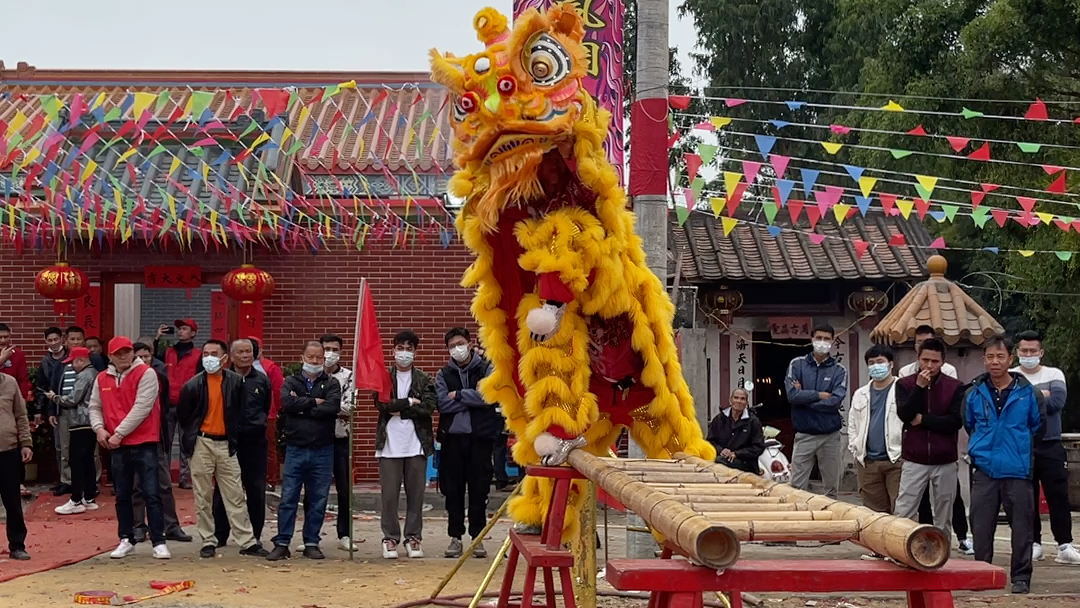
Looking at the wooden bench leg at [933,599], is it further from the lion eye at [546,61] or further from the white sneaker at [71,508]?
the white sneaker at [71,508]

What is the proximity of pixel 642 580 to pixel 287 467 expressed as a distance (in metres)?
6.76

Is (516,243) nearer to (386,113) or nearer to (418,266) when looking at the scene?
(418,266)

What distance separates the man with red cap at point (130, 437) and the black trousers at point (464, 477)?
213cm

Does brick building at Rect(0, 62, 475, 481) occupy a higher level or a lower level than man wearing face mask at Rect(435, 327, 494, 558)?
higher

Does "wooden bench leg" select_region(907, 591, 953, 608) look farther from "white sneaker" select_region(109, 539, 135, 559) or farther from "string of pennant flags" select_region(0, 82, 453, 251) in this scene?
"string of pennant flags" select_region(0, 82, 453, 251)

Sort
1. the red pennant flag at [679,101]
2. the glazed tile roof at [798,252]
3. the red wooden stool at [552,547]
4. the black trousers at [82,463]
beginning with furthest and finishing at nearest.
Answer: the glazed tile roof at [798,252] < the black trousers at [82,463] < the red pennant flag at [679,101] < the red wooden stool at [552,547]

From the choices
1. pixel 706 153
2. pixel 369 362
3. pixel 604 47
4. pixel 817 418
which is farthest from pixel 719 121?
pixel 369 362

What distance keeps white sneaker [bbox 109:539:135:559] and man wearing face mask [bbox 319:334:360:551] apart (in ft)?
5.20

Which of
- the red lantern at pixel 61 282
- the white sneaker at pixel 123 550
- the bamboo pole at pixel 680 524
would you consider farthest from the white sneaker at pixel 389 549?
the red lantern at pixel 61 282

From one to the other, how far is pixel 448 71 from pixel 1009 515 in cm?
465

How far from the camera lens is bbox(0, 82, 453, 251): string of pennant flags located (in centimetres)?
1058

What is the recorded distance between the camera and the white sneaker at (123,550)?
9227 mm

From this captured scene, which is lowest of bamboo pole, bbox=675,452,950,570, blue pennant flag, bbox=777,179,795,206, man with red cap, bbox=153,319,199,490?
bamboo pole, bbox=675,452,950,570

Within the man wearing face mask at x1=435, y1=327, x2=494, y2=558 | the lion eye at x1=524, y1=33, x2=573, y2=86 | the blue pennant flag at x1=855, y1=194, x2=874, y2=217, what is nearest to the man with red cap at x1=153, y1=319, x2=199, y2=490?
the man wearing face mask at x1=435, y1=327, x2=494, y2=558
